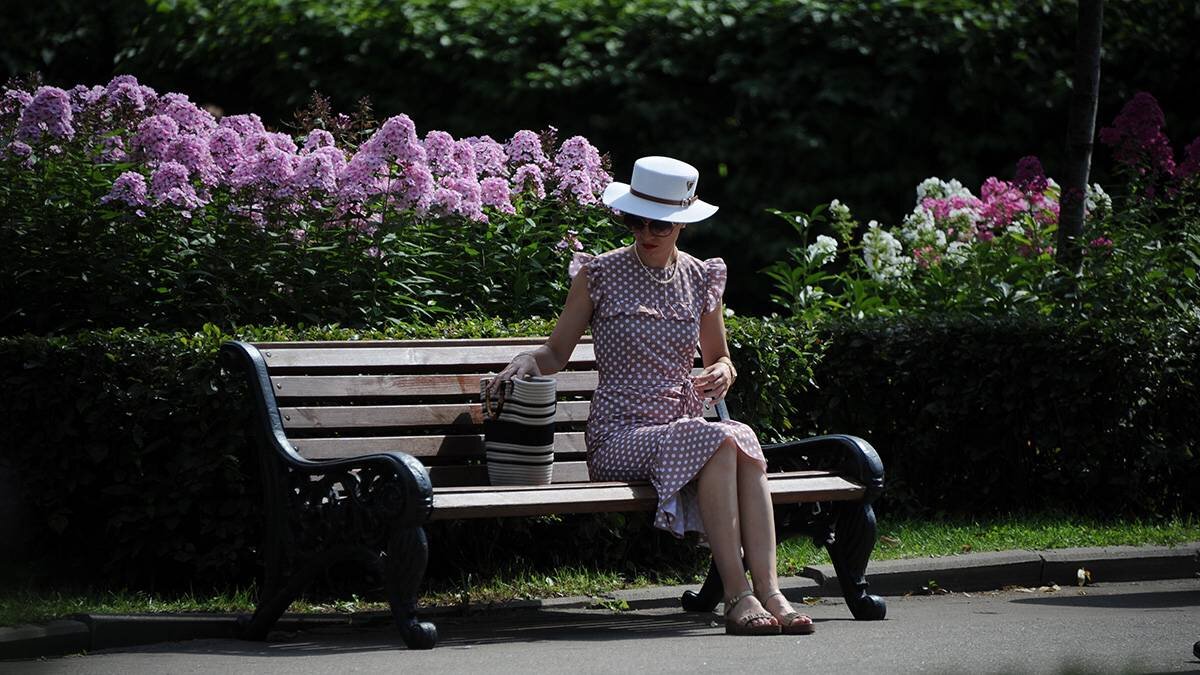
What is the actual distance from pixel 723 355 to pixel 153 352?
1.98 metres

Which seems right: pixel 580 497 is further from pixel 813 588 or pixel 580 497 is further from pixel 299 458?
pixel 813 588

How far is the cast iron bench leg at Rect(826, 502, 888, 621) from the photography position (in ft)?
18.5

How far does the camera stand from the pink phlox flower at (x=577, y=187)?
7254 millimetres

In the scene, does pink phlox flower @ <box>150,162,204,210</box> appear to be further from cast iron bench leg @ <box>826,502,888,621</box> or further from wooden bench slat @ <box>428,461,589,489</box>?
cast iron bench leg @ <box>826,502,888,621</box>

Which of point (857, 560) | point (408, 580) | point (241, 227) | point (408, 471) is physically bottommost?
point (857, 560)

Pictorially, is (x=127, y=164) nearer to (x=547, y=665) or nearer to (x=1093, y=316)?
(x=547, y=665)

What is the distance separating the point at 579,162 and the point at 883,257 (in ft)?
7.50

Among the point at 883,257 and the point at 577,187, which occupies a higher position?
the point at 577,187

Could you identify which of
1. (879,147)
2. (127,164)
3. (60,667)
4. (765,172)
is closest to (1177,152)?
(879,147)

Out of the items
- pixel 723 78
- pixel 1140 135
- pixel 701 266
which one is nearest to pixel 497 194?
pixel 701 266

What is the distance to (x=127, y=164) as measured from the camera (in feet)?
22.4

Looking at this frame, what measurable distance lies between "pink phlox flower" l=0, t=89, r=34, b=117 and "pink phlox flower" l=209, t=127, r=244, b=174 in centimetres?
90

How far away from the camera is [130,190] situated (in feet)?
21.2

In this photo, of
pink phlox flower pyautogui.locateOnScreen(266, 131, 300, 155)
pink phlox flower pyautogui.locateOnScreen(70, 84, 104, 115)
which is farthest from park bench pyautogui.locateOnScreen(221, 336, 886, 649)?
pink phlox flower pyautogui.locateOnScreen(70, 84, 104, 115)
